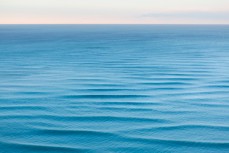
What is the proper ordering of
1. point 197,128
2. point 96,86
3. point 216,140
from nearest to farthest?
1. point 216,140
2. point 197,128
3. point 96,86

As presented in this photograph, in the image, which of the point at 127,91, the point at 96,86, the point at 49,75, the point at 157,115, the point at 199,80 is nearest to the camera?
the point at 157,115

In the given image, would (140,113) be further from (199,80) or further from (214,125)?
(199,80)

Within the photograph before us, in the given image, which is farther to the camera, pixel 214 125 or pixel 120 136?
pixel 214 125

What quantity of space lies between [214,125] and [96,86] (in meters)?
6.21

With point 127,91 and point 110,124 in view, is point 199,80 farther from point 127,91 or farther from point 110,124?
point 110,124

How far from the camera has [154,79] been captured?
640 inches

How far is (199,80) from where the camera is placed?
1558cm

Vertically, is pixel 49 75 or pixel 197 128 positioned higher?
pixel 49 75

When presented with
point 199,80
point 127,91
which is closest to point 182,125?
point 127,91

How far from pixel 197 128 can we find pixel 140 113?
1862mm

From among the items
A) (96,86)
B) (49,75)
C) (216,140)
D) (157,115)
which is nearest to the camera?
(216,140)

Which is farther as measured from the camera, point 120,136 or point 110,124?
point 110,124

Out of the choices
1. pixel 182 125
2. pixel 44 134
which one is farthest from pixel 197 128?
pixel 44 134

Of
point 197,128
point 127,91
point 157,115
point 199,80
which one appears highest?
point 199,80
